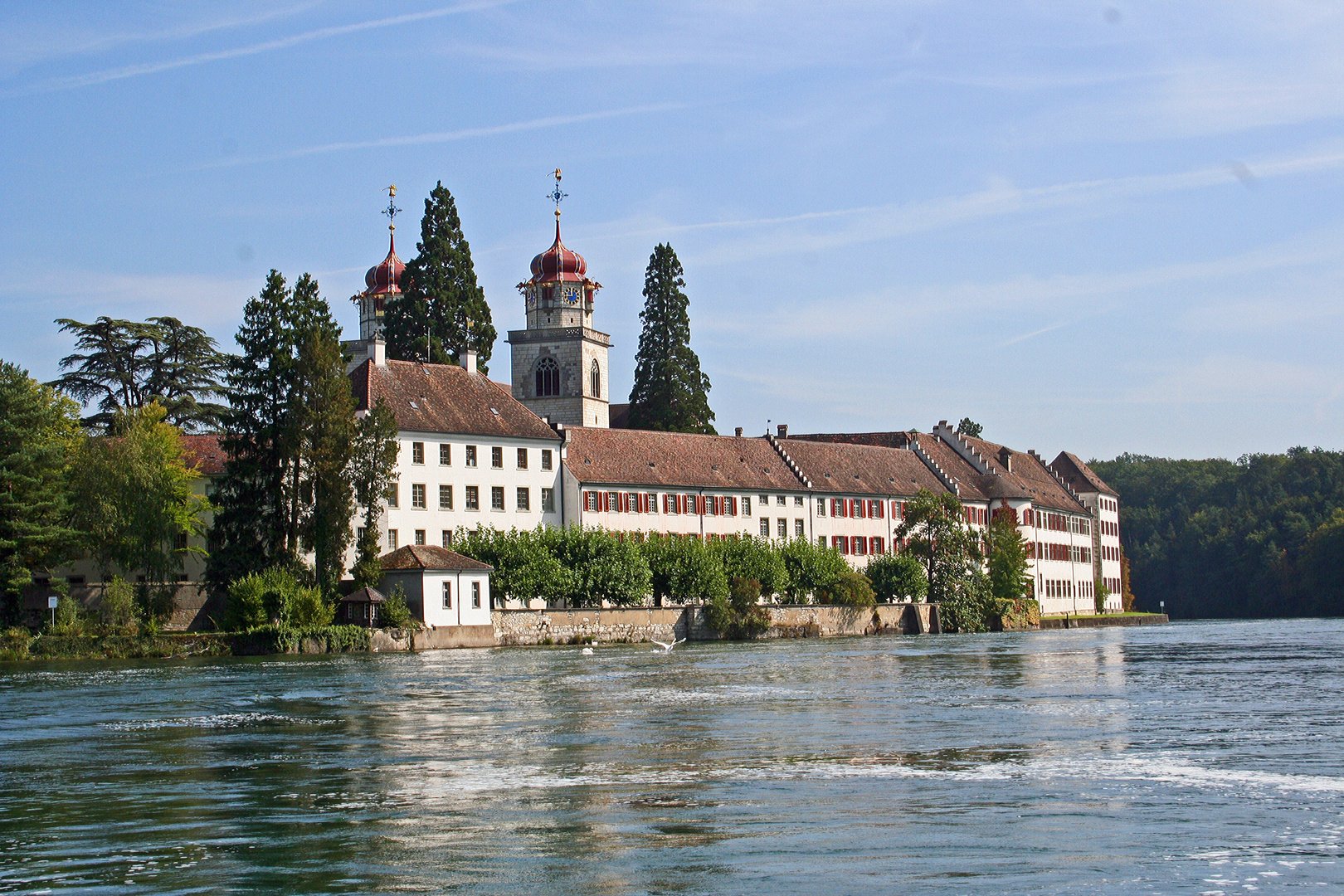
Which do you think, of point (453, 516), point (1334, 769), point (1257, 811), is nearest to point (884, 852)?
point (1257, 811)

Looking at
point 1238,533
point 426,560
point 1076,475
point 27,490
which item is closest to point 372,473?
point 426,560

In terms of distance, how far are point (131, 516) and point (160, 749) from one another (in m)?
39.9

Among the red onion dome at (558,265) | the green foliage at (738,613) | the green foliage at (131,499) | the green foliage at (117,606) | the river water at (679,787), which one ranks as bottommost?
the river water at (679,787)

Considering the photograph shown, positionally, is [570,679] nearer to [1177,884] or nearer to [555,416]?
[1177,884]

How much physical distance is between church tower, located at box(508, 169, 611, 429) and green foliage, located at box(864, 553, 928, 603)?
1331 inches

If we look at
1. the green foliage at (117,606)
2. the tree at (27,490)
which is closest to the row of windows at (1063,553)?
the green foliage at (117,606)

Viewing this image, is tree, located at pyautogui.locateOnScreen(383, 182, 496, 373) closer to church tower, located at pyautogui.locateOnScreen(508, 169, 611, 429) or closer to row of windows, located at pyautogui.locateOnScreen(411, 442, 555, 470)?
row of windows, located at pyautogui.locateOnScreen(411, 442, 555, 470)

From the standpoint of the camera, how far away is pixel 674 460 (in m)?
88.3

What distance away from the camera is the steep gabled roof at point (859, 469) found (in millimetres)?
98062

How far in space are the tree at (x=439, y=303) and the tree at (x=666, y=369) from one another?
12578 millimetres

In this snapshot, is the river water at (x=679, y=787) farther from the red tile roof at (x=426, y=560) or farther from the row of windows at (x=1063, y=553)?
the row of windows at (x=1063, y=553)

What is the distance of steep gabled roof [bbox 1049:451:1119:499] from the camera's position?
141 metres

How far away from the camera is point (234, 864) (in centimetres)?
1521

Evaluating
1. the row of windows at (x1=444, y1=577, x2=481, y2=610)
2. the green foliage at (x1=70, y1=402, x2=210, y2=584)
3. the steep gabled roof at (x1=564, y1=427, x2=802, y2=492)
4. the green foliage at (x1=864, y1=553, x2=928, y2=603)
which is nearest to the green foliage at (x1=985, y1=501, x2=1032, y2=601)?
the green foliage at (x1=864, y1=553, x2=928, y2=603)
